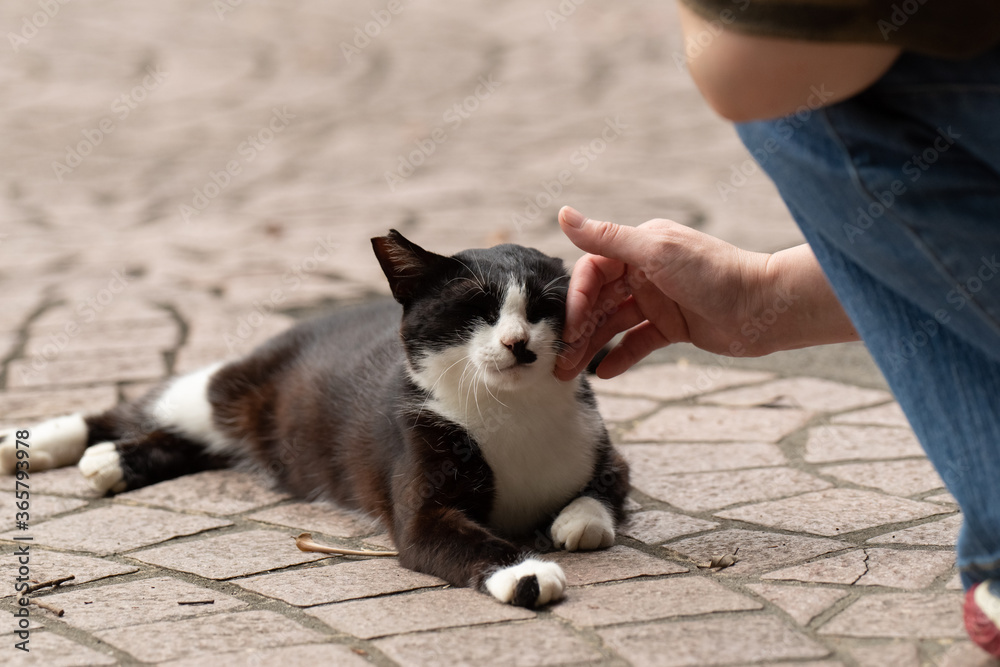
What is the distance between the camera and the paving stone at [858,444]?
3621mm

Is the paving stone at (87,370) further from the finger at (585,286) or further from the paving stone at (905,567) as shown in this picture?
the paving stone at (905,567)

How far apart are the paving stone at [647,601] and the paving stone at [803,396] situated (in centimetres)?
183

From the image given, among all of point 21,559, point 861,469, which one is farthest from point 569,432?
point 21,559

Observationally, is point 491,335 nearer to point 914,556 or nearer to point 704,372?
point 914,556

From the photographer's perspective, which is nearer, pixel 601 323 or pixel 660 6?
pixel 601 323

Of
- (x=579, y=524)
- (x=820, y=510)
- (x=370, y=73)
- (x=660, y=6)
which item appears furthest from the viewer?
(x=660, y=6)

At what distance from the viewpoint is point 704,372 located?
15.7 ft

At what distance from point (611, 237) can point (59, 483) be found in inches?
86.6

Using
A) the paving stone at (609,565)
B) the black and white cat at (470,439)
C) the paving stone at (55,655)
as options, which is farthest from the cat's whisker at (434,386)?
the paving stone at (55,655)

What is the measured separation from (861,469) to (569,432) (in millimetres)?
1131

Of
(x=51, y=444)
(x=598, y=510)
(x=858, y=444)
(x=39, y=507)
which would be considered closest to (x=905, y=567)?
(x=598, y=510)

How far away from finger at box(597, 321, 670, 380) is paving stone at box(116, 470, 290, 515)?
1.27 m

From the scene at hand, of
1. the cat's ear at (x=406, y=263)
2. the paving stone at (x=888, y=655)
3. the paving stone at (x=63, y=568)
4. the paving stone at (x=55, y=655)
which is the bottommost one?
the paving stone at (x=888, y=655)

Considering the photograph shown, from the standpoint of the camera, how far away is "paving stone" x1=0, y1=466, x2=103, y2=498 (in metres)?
3.55
